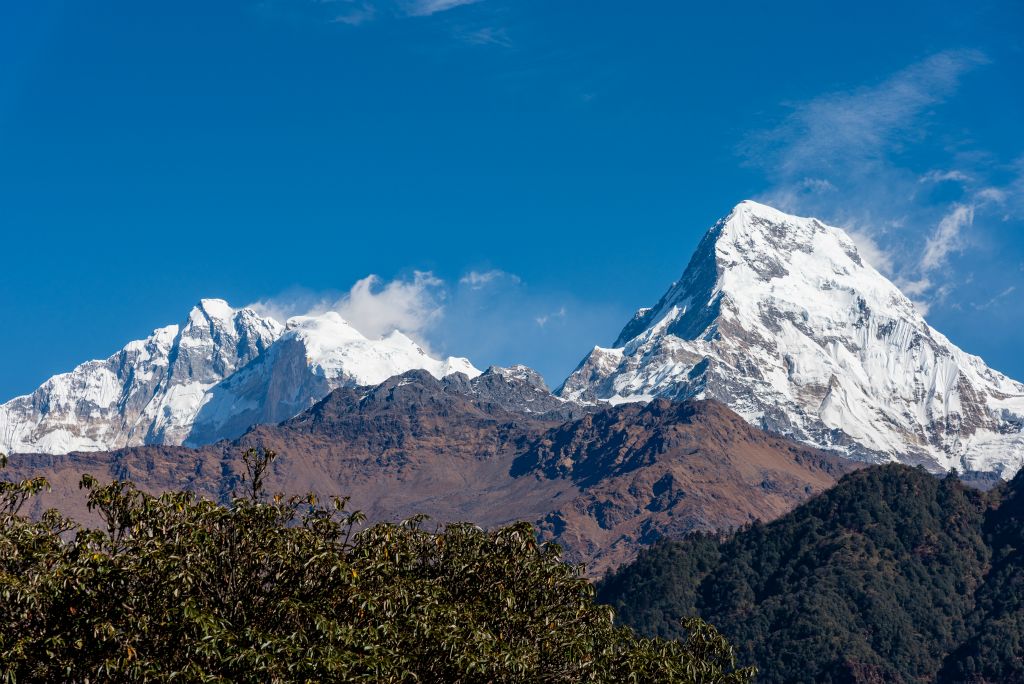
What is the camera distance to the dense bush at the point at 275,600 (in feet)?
147

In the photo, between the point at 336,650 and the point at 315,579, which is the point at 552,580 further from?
the point at 336,650

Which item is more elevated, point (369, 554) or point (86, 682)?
point (369, 554)

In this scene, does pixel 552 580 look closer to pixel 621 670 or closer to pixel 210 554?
pixel 621 670

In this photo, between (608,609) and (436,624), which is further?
(608,609)

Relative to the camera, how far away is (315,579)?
52.0 meters

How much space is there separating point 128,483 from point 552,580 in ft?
61.1

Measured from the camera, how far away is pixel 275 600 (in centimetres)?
5131

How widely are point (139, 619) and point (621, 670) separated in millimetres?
21653

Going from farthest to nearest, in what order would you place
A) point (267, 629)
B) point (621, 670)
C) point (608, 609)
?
point (608, 609) < point (621, 670) < point (267, 629)

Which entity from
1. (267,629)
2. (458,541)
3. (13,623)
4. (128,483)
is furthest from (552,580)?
(13,623)

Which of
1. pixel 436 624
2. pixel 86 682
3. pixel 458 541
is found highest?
pixel 458 541

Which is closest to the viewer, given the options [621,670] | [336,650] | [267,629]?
[336,650]

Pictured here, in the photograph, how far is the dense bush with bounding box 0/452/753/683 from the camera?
44.8 meters

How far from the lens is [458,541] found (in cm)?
6147
